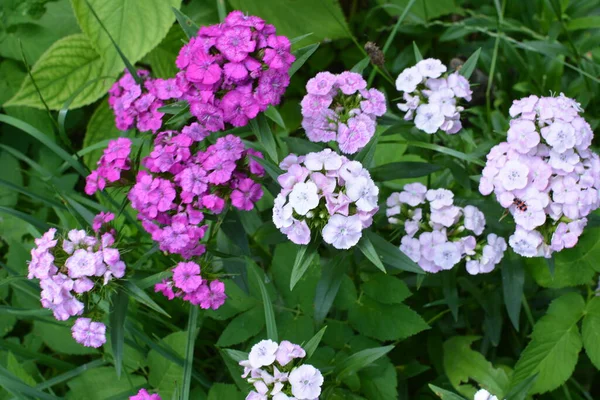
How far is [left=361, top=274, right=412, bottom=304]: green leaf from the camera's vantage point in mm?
1805

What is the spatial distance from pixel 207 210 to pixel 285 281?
1.19 feet

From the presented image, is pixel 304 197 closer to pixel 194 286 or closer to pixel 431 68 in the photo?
pixel 194 286

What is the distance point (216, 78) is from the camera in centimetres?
150

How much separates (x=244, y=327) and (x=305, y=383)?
51cm

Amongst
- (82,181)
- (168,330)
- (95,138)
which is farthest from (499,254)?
(82,181)

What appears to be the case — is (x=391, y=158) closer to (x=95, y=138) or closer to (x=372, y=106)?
(x=372, y=106)

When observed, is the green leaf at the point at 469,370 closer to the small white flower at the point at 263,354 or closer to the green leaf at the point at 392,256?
the green leaf at the point at 392,256

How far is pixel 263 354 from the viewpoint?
141 cm

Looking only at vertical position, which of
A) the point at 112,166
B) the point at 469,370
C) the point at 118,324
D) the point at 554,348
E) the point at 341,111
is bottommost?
the point at 469,370

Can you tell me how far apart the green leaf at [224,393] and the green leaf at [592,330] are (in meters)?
0.97

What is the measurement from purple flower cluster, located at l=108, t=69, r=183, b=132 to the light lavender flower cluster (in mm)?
736

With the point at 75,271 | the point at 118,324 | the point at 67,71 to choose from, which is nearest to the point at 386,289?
the point at 118,324

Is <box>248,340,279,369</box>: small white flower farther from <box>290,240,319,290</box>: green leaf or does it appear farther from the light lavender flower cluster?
<box>290,240,319,290</box>: green leaf

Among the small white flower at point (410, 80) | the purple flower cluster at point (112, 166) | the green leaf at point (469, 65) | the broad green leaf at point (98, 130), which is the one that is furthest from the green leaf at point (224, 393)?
the broad green leaf at point (98, 130)
